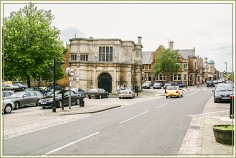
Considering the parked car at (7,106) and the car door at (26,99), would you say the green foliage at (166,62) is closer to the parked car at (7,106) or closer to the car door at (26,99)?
the car door at (26,99)

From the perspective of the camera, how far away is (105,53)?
4184 centimetres

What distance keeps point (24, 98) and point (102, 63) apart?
20.4m

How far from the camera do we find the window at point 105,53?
41.7 meters

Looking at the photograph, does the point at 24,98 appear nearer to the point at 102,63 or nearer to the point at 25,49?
the point at 25,49

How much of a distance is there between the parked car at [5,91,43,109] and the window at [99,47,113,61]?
1941cm

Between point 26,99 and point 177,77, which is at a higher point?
point 177,77

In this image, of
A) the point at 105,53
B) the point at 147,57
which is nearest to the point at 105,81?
the point at 105,53

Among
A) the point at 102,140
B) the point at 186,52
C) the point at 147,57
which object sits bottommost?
the point at 102,140

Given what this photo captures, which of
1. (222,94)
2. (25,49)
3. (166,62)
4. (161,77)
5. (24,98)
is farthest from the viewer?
(161,77)

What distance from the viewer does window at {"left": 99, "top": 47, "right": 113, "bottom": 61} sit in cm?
4172

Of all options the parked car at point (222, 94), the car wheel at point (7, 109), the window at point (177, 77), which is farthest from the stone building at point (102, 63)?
the window at point (177, 77)

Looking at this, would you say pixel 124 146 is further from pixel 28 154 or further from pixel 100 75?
pixel 100 75

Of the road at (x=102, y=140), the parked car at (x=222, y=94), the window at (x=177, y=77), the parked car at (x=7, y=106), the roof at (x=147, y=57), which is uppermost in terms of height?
the roof at (x=147, y=57)

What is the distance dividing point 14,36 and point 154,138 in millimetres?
25857
